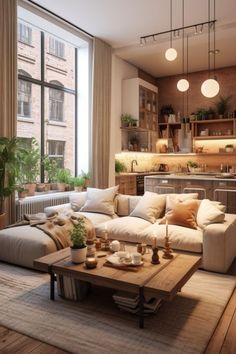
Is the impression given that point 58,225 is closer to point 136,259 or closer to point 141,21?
point 136,259

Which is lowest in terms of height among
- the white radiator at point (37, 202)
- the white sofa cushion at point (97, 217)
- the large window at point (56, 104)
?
the white sofa cushion at point (97, 217)

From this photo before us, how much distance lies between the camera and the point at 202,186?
226 inches

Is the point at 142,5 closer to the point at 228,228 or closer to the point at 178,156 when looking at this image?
the point at 228,228

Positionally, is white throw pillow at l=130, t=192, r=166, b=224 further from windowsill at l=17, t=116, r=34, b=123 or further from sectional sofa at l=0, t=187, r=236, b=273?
windowsill at l=17, t=116, r=34, b=123

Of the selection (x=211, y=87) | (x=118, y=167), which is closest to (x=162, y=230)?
(x=211, y=87)

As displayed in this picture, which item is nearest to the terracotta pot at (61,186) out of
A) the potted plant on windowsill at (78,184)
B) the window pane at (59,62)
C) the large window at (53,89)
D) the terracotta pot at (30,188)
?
the potted plant on windowsill at (78,184)

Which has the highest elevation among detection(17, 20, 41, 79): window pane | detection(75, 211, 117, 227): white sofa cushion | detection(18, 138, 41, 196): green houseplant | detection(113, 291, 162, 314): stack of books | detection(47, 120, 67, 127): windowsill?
detection(17, 20, 41, 79): window pane

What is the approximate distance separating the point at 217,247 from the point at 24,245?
217 cm

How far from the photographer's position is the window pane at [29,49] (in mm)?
5621

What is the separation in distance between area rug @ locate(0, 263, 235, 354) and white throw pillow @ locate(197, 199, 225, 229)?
2.27ft

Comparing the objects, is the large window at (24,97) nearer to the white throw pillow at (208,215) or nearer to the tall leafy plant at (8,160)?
the tall leafy plant at (8,160)

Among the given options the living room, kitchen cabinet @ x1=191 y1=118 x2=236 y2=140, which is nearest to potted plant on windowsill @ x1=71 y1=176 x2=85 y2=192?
the living room

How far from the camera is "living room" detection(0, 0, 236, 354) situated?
2404mm

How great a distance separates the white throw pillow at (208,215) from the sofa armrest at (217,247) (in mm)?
104
